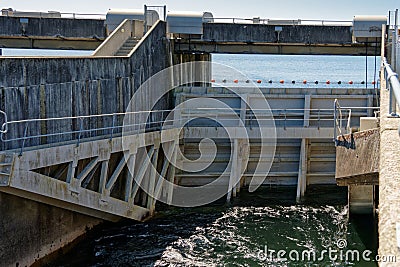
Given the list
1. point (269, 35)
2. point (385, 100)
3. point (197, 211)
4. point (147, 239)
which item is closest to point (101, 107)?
point (147, 239)

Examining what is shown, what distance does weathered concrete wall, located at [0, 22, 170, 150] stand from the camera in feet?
43.2

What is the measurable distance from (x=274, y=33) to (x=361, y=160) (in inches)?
545

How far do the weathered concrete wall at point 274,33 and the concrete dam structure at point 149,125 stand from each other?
45 mm

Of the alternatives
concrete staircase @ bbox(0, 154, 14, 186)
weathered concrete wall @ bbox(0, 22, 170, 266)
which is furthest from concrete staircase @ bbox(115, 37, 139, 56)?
concrete staircase @ bbox(0, 154, 14, 186)

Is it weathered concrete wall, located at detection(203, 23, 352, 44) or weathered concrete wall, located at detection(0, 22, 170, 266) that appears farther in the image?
weathered concrete wall, located at detection(203, 23, 352, 44)

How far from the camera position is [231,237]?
1667cm

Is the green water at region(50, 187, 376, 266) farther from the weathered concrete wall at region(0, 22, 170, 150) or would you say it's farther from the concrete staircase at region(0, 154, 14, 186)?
the concrete staircase at region(0, 154, 14, 186)

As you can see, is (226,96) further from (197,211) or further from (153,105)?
(197,211)

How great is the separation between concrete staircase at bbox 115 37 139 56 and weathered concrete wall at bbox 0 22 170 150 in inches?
36.5

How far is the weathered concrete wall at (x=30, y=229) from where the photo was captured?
12.6m

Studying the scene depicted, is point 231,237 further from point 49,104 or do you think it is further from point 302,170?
point 49,104

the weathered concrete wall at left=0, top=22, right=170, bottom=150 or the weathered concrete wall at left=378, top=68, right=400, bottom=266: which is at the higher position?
the weathered concrete wall at left=0, top=22, right=170, bottom=150

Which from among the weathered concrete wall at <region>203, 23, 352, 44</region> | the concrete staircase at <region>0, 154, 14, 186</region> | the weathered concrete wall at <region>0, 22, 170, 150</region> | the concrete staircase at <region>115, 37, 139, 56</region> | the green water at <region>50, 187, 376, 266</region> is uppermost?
the weathered concrete wall at <region>203, 23, 352, 44</region>

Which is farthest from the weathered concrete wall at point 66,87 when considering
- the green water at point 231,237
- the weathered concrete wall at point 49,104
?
the green water at point 231,237
